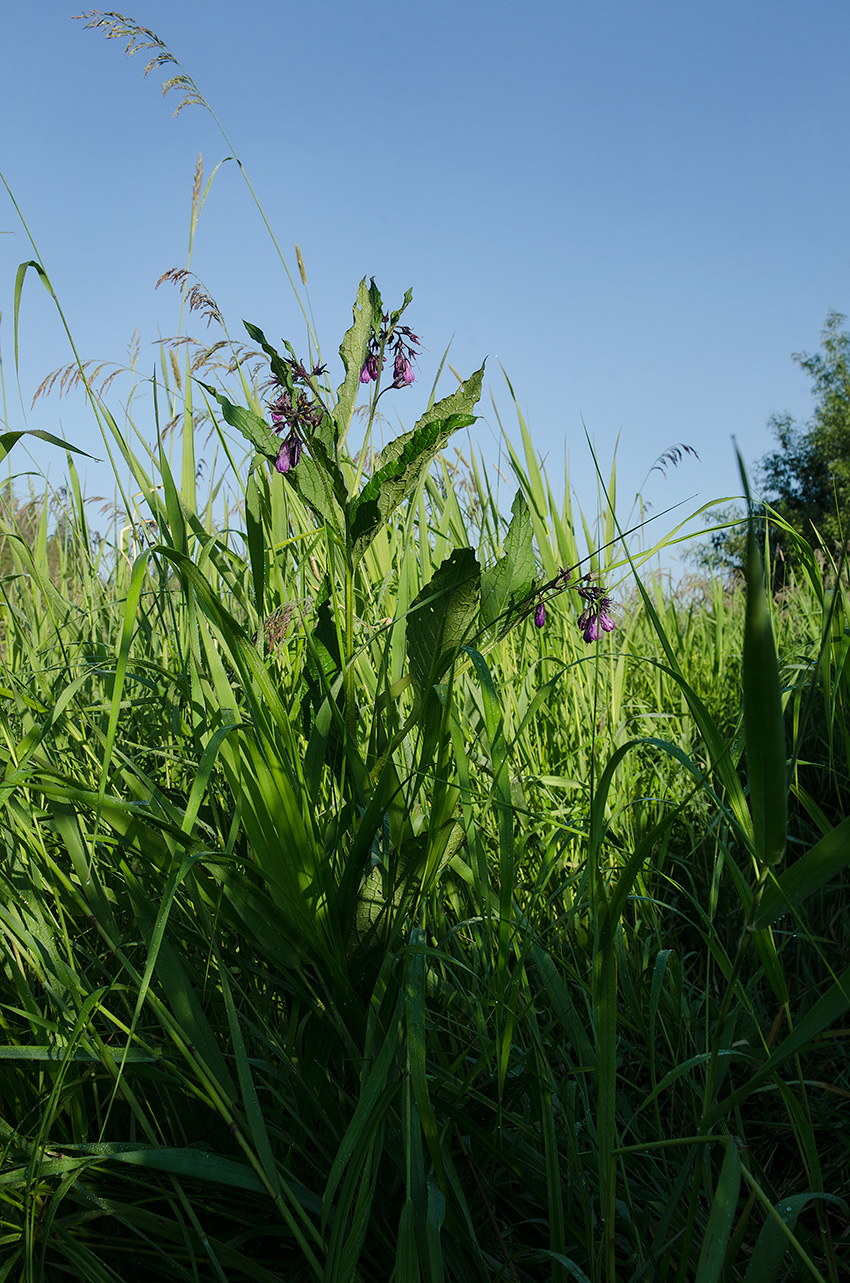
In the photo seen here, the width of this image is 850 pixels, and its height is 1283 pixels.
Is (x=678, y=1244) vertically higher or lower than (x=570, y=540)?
lower

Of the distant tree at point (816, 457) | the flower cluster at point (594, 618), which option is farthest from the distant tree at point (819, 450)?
the flower cluster at point (594, 618)

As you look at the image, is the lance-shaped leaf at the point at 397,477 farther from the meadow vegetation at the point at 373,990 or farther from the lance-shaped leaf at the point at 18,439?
the lance-shaped leaf at the point at 18,439

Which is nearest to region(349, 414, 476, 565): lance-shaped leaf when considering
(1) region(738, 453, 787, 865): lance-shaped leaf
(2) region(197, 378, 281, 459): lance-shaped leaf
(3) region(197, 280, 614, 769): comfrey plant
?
(3) region(197, 280, 614, 769): comfrey plant

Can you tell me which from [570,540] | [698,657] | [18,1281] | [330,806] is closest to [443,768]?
[330,806]

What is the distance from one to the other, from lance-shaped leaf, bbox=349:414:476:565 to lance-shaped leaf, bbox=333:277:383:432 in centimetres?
7

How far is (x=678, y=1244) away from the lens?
0.70m

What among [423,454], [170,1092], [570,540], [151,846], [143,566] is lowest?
[170,1092]

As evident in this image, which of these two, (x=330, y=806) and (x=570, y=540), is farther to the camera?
(x=570, y=540)

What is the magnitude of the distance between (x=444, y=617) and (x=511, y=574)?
0.15 meters

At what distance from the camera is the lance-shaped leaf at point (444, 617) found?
0.83m

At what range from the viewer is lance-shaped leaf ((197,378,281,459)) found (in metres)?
0.90

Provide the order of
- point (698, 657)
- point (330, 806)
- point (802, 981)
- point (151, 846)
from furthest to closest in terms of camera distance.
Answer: point (698, 657)
point (802, 981)
point (330, 806)
point (151, 846)

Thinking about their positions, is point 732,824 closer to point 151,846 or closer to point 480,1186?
point 480,1186

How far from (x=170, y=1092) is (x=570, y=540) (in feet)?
4.89
